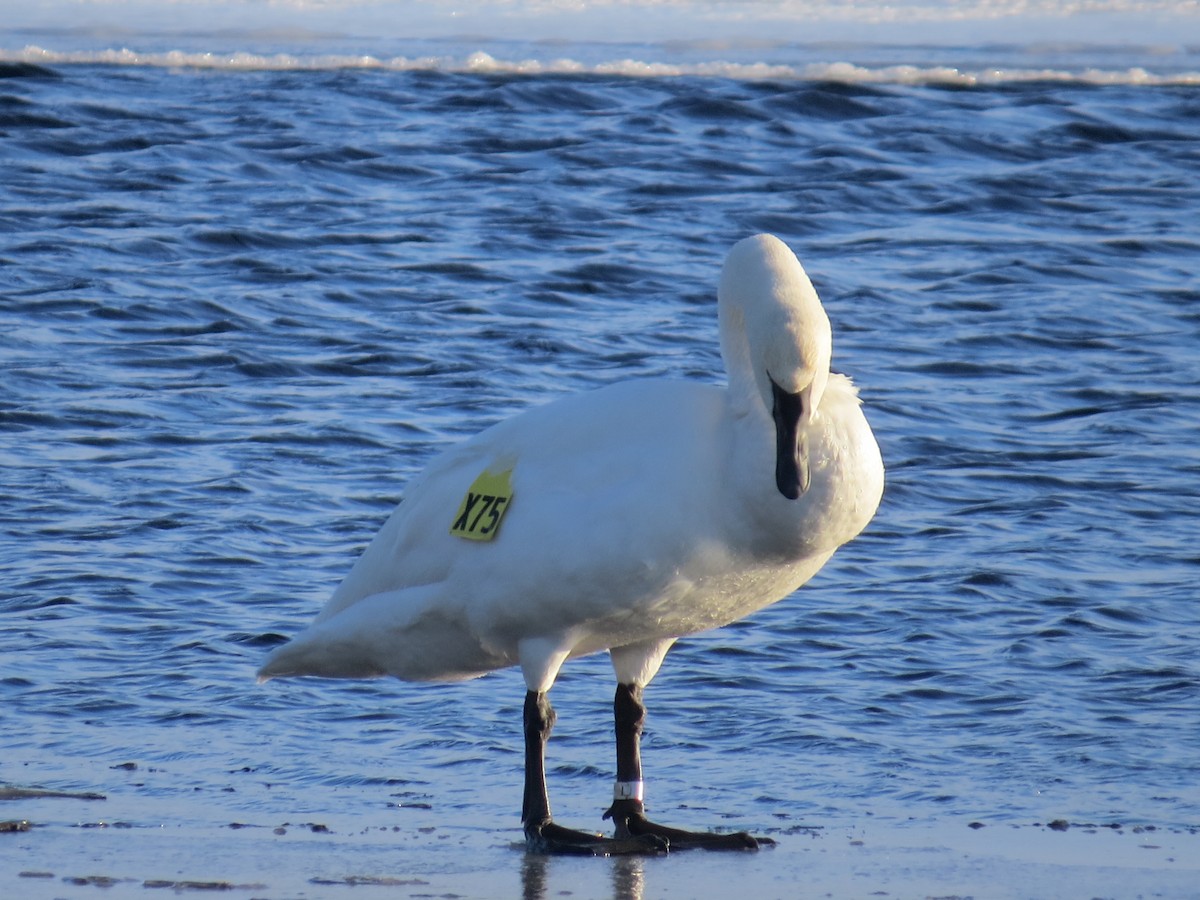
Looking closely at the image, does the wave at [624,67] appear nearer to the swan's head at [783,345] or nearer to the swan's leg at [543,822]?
the swan's leg at [543,822]

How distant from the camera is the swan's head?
5223 millimetres

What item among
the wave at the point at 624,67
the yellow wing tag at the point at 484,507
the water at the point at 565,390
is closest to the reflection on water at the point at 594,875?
the water at the point at 565,390

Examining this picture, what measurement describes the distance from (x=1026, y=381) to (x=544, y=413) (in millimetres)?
7488

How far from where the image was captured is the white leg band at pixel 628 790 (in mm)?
6211

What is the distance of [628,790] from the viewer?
6223mm

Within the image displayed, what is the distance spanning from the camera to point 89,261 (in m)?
15.0

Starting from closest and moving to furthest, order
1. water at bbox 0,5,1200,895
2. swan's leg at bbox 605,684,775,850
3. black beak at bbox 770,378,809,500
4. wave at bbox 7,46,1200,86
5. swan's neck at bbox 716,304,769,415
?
black beak at bbox 770,378,809,500, swan's neck at bbox 716,304,769,415, swan's leg at bbox 605,684,775,850, water at bbox 0,5,1200,895, wave at bbox 7,46,1200,86

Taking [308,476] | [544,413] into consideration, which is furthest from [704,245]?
[544,413]

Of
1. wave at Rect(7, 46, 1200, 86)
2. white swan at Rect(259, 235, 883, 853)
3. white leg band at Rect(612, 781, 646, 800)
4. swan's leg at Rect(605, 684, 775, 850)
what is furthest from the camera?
wave at Rect(7, 46, 1200, 86)

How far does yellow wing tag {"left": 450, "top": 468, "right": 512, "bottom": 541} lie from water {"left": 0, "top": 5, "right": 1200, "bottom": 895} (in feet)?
2.92

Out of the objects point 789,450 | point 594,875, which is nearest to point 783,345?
point 789,450

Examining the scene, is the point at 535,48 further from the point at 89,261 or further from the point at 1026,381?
the point at 1026,381

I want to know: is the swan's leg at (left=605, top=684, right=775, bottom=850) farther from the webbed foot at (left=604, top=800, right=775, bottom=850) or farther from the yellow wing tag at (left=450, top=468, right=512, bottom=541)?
the yellow wing tag at (left=450, top=468, right=512, bottom=541)

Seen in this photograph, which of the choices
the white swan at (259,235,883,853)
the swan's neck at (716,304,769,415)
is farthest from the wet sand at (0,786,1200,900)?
the swan's neck at (716,304,769,415)
